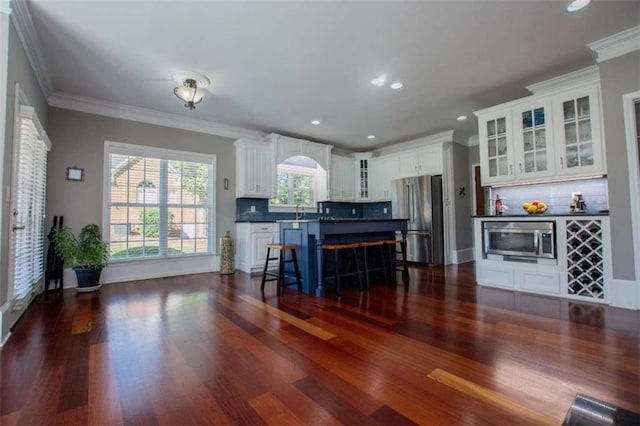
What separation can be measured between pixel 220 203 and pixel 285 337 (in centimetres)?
361

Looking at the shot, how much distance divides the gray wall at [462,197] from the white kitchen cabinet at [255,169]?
3661mm

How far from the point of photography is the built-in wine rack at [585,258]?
10.3 feet

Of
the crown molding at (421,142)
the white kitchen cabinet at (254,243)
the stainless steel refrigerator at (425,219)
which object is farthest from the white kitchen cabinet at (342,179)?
the white kitchen cabinet at (254,243)

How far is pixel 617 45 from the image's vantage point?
2902mm

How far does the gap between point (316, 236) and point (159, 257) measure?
279cm

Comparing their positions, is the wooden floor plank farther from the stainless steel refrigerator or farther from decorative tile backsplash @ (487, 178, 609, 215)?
the stainless steel refrigerator

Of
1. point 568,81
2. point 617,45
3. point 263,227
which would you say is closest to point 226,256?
point 263,227

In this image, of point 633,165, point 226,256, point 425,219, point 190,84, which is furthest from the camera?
point 425,219

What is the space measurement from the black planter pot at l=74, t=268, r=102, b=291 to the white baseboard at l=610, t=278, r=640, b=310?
5956mm

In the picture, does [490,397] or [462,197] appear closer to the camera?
[490,397]

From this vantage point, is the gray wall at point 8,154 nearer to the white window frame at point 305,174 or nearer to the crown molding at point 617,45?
the white window frame at point 305,174

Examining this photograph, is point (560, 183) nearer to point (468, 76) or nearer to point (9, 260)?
point (468, 76)

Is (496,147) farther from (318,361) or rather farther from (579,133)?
(318,361)

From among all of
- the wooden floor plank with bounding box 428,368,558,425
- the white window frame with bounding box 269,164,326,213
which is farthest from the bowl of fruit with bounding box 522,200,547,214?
the white window frame with bounding box 269,164,326,213
